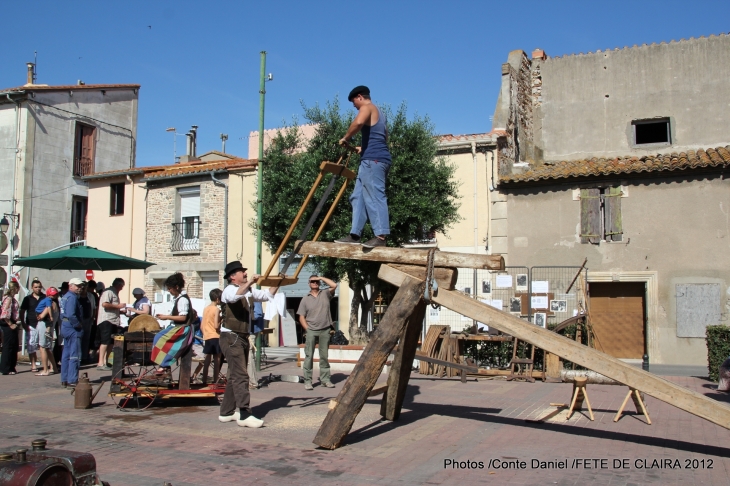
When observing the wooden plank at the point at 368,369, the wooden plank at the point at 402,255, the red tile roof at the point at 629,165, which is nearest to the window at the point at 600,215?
the red tile roof at the point at 629,165

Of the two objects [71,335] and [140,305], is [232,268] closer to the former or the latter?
[71,335]

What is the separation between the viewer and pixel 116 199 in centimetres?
2570

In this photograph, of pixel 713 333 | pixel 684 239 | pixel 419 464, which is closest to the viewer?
pixel 419 464

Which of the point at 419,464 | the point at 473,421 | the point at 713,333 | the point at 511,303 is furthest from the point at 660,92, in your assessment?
the point at 419,464

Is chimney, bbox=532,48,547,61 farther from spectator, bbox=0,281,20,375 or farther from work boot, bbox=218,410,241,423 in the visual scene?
work boot, bbox=218,410,241,423

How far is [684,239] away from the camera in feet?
Answer: 53.5

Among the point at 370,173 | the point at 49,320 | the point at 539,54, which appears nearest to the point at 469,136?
the point at 539,54

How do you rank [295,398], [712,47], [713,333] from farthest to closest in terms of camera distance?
[712,47], [713,333], [295,398]

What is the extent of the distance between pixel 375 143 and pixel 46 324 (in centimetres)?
832

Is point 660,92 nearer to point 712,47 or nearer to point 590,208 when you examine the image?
point 712,47

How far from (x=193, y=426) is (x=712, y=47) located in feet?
58.5

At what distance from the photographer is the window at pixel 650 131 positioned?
1902 centimetres

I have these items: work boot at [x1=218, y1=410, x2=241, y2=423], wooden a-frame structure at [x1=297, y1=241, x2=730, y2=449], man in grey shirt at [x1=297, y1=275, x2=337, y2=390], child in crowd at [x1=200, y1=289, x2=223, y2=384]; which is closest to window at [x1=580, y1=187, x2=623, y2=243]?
man in grey shirt at [x1=297, y1=275, x2=337, y2=390]

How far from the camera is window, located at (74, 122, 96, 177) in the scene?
28.9 metres
